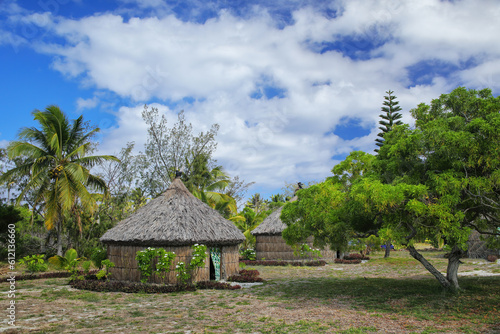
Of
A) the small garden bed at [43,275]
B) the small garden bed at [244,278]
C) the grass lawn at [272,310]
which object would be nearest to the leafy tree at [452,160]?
the grass lawn at [272,310]

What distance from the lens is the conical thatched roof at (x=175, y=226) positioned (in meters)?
16.3

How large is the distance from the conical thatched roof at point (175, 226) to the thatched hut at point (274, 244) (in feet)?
35.1

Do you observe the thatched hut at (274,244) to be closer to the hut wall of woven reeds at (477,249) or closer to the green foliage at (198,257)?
the hut wall of woven reeds at (477,249)

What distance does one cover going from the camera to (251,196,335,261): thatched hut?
1165 inches

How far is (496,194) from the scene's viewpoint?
1191 cm

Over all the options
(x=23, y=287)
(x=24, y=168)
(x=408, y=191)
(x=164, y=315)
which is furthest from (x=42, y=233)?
(x=408, y=191)

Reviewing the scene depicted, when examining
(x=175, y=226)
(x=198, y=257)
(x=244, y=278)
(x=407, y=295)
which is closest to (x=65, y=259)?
(x=175, y=226)

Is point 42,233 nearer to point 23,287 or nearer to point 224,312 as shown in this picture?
point 23,287

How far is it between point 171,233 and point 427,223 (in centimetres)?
1032

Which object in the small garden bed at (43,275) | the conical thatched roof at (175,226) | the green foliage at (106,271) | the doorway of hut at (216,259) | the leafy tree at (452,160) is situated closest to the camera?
the leafy tree at (452,160)

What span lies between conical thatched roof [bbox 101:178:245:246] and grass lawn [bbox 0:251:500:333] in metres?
2.48

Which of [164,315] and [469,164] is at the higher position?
[469,164]

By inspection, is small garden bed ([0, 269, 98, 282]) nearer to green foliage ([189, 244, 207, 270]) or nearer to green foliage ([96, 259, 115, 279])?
green foliage ([96, 259, 115, 279])

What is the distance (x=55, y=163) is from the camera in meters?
23.1
